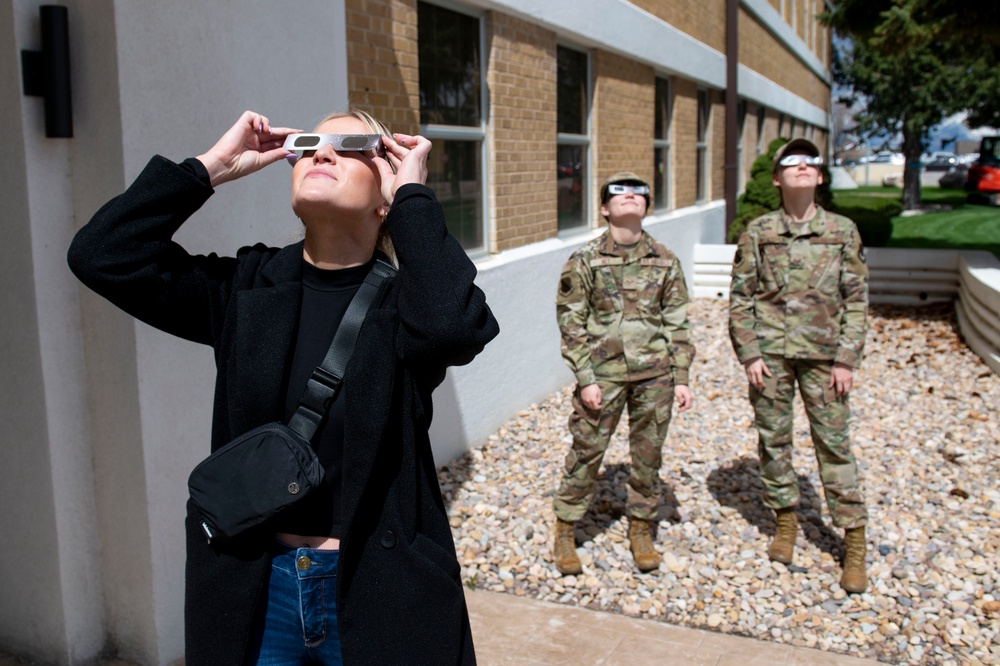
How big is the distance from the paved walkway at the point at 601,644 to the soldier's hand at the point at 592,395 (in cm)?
96

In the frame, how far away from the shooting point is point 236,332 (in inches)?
86.8

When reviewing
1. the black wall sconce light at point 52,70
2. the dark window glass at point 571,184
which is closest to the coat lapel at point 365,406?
the black wall sconce light at point 52,70

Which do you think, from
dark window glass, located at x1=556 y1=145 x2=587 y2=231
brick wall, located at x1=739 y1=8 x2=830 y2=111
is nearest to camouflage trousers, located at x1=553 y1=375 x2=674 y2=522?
dark window glass, located at x1=556 y1=145 x2=587 y2=231

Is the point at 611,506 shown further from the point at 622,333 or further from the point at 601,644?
the point at 601,644

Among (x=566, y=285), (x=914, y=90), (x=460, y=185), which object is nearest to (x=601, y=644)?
(x=566, y=285)

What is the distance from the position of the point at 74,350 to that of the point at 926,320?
31.1ft

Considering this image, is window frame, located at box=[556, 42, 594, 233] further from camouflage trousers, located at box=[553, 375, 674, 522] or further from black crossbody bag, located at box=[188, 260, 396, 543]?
black crossbody bag, located at box=[188, 260, 396, 543]

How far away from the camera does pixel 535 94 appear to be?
779 centimetres

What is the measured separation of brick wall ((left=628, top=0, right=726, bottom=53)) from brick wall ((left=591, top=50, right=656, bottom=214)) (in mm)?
787

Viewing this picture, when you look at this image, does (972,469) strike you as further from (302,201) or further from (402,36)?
(302,201)

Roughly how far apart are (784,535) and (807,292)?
127 cm

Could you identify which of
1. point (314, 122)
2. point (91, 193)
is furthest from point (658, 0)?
point (91, 193)

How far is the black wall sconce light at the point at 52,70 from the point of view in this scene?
3.42 metres

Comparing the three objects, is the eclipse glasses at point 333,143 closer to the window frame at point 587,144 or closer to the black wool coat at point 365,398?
the black wool coat at point 365,398
